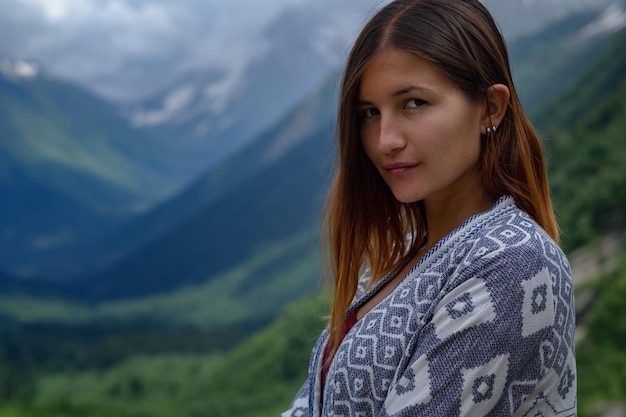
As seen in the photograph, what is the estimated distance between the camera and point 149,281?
5359 millimetres

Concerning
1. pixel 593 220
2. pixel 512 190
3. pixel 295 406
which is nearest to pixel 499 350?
pixel 512 190

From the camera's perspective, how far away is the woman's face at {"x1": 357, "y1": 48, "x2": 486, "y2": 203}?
3.03 ft

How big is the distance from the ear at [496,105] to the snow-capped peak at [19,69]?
5104 millimetres

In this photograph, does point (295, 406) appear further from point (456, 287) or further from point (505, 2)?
point (505, 2)

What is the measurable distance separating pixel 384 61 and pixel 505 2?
436 cm

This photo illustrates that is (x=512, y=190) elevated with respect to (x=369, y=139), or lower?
lower

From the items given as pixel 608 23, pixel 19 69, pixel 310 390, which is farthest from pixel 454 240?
pixel 19 69

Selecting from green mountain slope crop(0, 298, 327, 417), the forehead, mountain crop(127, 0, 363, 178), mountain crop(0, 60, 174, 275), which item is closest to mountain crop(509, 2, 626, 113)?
mountain crop(127, 0, 363, 178)

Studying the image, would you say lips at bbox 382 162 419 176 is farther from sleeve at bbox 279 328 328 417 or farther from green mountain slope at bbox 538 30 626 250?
green mountain slope at bbox 538 30 626 250

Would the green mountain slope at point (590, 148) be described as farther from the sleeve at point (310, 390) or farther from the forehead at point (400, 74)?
the forehead at point (400, 74)

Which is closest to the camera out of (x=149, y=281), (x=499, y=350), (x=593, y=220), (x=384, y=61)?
(x=499, y=350)

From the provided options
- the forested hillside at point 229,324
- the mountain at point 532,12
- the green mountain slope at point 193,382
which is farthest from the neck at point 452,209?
the mountain at point 532,12

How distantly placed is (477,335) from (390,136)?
0.89ft

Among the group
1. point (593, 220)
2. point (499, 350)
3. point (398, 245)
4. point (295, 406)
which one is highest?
point (593, 220)
